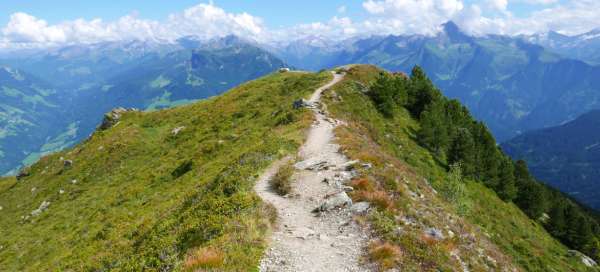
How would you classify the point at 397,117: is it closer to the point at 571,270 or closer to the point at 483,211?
the point at 483,211

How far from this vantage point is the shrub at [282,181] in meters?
20.5

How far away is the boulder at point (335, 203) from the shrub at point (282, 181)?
116 inches

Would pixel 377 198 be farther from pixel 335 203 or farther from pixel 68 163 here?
pixel 68 163

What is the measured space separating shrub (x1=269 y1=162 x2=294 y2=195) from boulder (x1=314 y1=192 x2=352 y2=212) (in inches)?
116

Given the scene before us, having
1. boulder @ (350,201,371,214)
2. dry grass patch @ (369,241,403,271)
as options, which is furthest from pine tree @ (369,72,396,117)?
dry grass patch @ (369,241,403,271)

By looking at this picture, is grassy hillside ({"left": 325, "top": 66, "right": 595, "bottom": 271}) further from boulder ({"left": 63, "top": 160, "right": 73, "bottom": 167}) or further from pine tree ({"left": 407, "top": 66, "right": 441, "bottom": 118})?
boulder ({"left": 63, "top": 160, "right": 73, "bottom": 167})

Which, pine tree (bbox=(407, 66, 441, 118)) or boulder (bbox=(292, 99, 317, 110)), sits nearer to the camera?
boulder (bbox=(292, 99, 317, 110))

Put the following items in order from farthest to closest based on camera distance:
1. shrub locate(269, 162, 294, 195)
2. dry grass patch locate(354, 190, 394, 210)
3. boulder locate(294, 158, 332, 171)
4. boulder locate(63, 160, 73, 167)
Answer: boulder locate(63, 160, 73, 167)
boulder locate(294, 158, 332, 171)
shrub locate(269, 162, 294, 195)
dry grass patch locate(354, 190, 394, 210)

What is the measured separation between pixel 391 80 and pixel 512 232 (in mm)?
29174

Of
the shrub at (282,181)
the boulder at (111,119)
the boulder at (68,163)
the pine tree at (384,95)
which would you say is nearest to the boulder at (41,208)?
the boulder at (68,163)

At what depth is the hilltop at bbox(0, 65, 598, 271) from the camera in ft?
49.4

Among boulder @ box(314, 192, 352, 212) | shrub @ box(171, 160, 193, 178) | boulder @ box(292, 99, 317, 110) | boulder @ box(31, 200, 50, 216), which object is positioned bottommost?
boulder @ box(31, 200, 50, 216)

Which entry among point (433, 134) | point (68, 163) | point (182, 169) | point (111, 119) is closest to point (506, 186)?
point (433, 134)

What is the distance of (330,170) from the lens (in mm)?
22984
